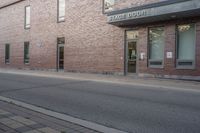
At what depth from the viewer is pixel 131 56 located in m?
22.1

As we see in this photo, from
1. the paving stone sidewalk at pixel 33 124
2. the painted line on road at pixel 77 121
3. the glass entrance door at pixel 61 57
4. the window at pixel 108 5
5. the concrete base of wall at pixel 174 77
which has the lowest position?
the painted line on road at pixel 77 121

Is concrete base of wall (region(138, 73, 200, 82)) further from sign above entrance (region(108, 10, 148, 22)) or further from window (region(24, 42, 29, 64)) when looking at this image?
window (region(24, 42, 29, 64))

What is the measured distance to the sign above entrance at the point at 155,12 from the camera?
56.1ft

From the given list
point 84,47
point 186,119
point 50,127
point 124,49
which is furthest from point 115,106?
point 84,47

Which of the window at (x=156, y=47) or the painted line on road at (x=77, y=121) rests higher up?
the window at (x=156, y=47)

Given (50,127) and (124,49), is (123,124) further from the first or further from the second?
(124,49)

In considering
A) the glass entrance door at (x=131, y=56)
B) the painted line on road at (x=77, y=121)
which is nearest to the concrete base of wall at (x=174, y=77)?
the glass entrance door at (x=131, y=56)

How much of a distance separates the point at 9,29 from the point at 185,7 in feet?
85.6

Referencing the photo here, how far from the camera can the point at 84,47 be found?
2581 cm

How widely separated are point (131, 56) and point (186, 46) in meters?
4.36

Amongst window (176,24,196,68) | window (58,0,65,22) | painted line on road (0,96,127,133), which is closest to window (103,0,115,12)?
window (58,0,65,22)

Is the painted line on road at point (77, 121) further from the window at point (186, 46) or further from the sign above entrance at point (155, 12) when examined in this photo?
the window at point (186, 46)

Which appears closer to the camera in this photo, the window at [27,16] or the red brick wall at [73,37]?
the red brick wall at [73,37]

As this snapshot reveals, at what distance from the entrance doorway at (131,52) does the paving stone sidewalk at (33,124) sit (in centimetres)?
1428
